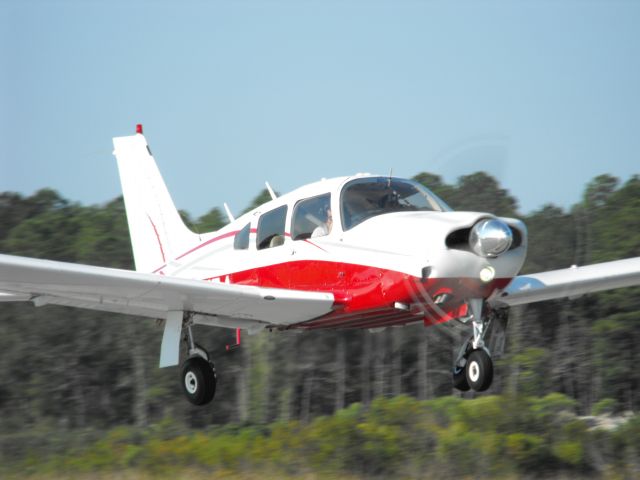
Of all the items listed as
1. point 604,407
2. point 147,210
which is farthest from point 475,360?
point 604,407

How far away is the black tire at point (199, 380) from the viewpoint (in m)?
11.9

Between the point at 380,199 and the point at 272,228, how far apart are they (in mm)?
1584

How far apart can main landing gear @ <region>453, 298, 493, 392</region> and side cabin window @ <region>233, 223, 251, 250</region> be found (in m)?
3.05

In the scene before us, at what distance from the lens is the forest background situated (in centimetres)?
2945

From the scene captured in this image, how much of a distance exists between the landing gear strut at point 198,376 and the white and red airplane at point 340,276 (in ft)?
0.05

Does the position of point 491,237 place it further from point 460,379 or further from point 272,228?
point 272,228

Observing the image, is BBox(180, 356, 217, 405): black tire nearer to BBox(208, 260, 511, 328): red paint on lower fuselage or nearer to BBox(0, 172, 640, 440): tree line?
BBox(208, 260, 511, 328): red paint on lower fuselage

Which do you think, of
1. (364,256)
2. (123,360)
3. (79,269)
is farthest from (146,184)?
(123,360)

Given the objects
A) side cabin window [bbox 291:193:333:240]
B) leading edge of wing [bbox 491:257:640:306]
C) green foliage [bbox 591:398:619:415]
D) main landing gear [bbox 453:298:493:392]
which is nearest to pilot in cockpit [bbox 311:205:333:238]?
side cabin window [bbox 291:193:333:240]

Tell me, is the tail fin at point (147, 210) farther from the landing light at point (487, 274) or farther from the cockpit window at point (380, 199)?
the landing light at point (487, 274)

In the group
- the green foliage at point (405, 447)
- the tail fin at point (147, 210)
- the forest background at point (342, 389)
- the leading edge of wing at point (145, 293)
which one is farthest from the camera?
the forest background at point (342, 389)

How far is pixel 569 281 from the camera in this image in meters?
11.5

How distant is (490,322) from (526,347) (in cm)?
2580

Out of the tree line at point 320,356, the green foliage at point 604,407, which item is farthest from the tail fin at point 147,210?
the green foliage at point 604,407
